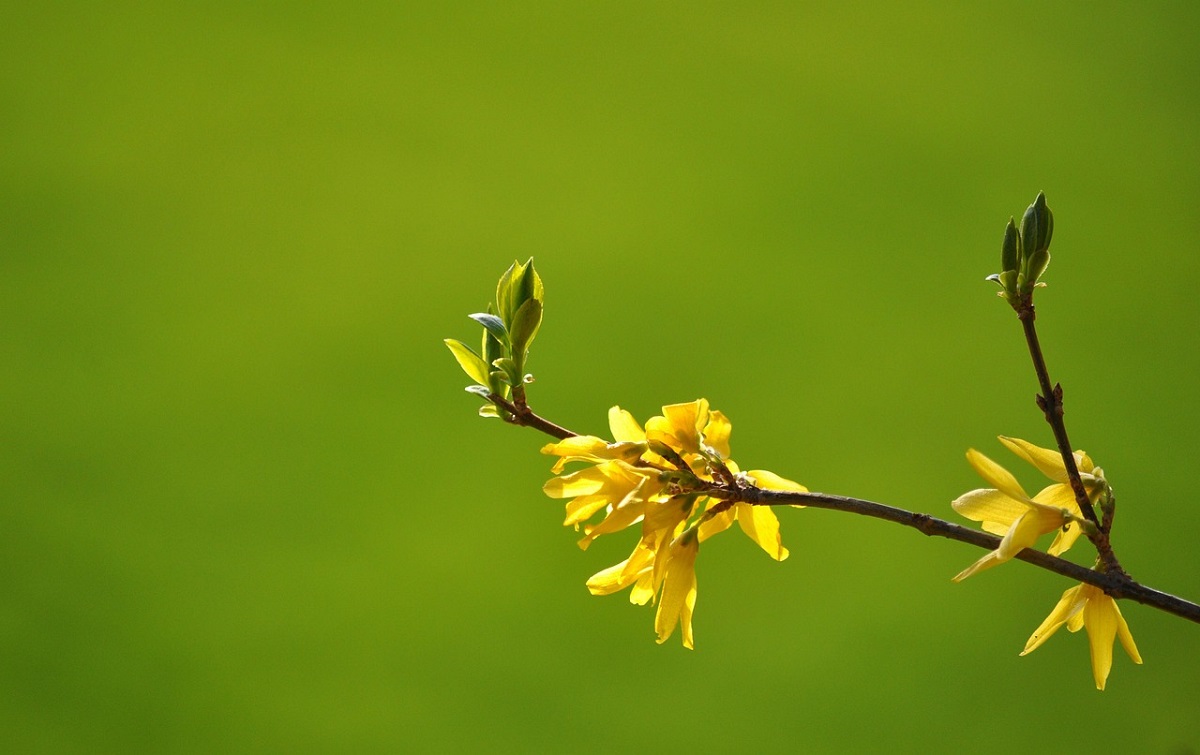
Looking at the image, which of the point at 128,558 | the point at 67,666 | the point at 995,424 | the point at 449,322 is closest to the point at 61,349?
the point at 128,558

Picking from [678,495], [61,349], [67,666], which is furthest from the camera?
[61,349]

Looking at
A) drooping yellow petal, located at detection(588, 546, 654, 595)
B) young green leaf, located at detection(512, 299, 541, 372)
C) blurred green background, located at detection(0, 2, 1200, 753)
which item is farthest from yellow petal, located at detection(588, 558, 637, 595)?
blurred green background, located at detection(0, 2, 1200, 753)

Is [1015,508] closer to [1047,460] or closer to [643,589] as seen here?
[1047,460]

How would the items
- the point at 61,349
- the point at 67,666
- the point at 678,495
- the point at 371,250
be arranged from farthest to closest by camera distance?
the point at 371,250
the point at 61,349
the point at 67,666
the point at 678,495

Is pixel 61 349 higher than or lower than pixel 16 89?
lower

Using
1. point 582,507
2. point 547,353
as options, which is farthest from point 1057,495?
point 547,353

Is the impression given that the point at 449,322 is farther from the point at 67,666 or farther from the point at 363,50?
the point at 67,666

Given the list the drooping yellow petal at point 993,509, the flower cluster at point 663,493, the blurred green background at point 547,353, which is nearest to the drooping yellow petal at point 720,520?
the flower cluster at point 663,493

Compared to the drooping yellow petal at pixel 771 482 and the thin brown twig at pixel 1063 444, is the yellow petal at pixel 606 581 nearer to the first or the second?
the drooping yellow petal at pixel 771 482
